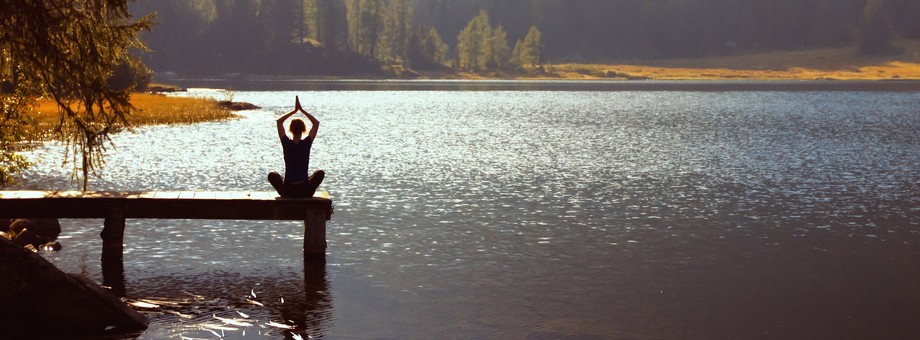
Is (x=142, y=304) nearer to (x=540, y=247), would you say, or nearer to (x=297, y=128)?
(x=297, y=128)

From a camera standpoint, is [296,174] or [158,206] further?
[296,174]

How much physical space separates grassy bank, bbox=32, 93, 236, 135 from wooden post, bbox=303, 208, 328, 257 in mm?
41974

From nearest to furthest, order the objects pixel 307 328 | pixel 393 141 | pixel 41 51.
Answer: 1. pixel 307 328
2. pixel 41 51
3. pixel 393 141

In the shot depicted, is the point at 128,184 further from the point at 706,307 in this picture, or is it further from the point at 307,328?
the point at 706,307

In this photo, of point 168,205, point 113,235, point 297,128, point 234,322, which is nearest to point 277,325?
point 234,322

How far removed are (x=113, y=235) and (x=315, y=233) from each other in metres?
4.08

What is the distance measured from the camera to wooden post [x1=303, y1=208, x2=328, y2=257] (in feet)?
67.9

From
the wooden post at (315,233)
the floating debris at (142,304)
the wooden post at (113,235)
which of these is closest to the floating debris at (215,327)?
the floating debris at (142,304)

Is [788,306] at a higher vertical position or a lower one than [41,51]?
lower

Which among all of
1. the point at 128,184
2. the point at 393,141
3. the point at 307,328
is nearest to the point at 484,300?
the point at 307,328

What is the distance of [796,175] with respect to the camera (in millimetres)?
39500

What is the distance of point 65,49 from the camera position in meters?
20.4

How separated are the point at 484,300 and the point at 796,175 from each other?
2489cm

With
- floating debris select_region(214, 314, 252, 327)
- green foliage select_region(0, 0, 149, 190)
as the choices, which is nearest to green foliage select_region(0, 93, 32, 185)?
green foliage select_region(0, 0, 149, 190)
